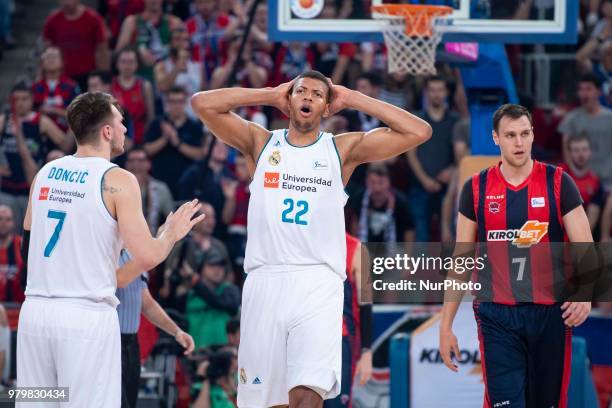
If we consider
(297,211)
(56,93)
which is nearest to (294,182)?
(297,211)

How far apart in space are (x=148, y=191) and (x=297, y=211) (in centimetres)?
593

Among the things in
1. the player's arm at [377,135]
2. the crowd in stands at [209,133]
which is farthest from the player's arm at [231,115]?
the crowd in stands at [209,133]

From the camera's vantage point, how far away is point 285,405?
7406 millimetres

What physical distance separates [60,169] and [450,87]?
8.51 metres

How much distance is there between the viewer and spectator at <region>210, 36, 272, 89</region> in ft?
48.0

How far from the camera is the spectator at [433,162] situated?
13.3m

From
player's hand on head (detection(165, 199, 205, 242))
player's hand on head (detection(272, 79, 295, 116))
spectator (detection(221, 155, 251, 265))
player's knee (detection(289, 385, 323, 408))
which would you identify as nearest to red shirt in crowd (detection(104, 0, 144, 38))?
spectator (detection(221, 155, 251, 265))

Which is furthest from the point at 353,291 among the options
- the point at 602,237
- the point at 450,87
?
the point at 450,87

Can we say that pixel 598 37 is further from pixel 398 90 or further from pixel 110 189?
pixel 110 189

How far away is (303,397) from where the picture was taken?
23.7 ft

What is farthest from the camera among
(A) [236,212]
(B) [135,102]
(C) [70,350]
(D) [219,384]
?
(B) [135,102]

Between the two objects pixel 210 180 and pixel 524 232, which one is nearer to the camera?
pixel 524 232

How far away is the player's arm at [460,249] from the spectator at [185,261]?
4.46m

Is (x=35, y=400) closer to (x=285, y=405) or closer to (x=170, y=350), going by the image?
(x=285, y=405)
